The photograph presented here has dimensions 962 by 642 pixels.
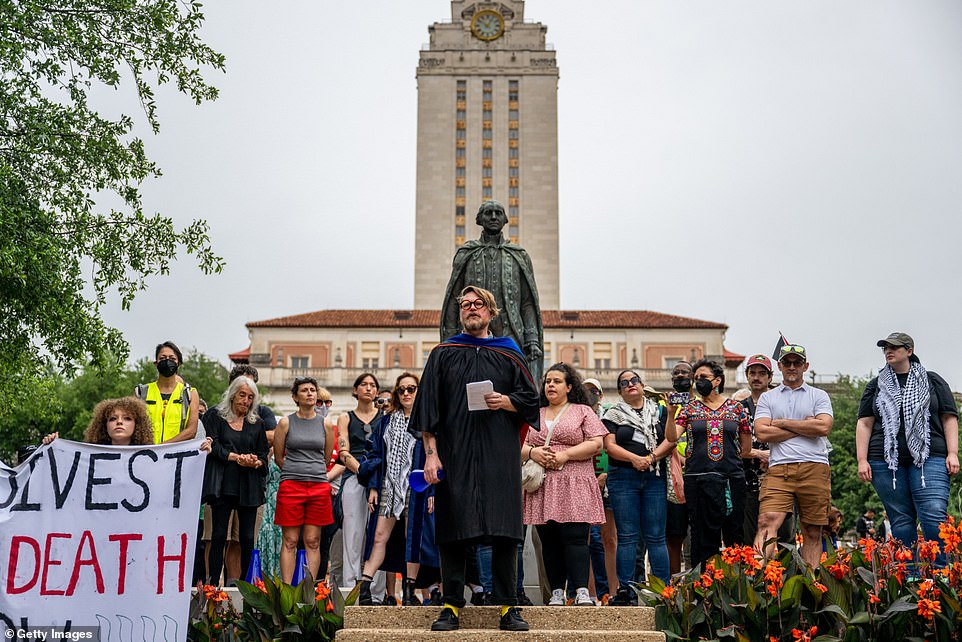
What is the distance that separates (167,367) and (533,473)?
363 cm

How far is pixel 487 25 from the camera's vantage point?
327ft

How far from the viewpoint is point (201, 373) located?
181 feet

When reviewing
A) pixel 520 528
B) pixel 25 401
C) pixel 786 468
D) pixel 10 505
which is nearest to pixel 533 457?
pixel 520 528

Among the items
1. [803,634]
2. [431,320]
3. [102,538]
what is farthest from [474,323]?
[431,320]

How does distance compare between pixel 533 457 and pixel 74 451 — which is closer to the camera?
pixel 74 451

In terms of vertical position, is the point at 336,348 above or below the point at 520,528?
above

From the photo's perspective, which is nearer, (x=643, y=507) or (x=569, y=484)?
(x=569, y=484)

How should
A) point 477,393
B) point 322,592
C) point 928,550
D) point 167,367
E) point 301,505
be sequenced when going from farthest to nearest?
1. point 167,367
2. point 301,505
3. point 322,592
4. point 928,550
5. point 477,393

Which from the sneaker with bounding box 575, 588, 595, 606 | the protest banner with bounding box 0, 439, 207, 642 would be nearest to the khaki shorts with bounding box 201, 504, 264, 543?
the protest banner with bounding box 0, 439, 207, 642

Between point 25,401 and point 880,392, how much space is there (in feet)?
42.0

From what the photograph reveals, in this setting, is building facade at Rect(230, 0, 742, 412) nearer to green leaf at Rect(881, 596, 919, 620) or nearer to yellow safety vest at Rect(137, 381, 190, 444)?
yellow safety vest at Rect(137, 381, 190, 444)

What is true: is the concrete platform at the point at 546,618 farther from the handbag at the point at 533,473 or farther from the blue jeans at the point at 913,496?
the blue jeans at the point at 913,496

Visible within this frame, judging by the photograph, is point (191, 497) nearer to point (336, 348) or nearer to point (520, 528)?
point (520, 528)

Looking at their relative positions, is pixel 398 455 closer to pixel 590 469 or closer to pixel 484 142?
pixel 590 469
